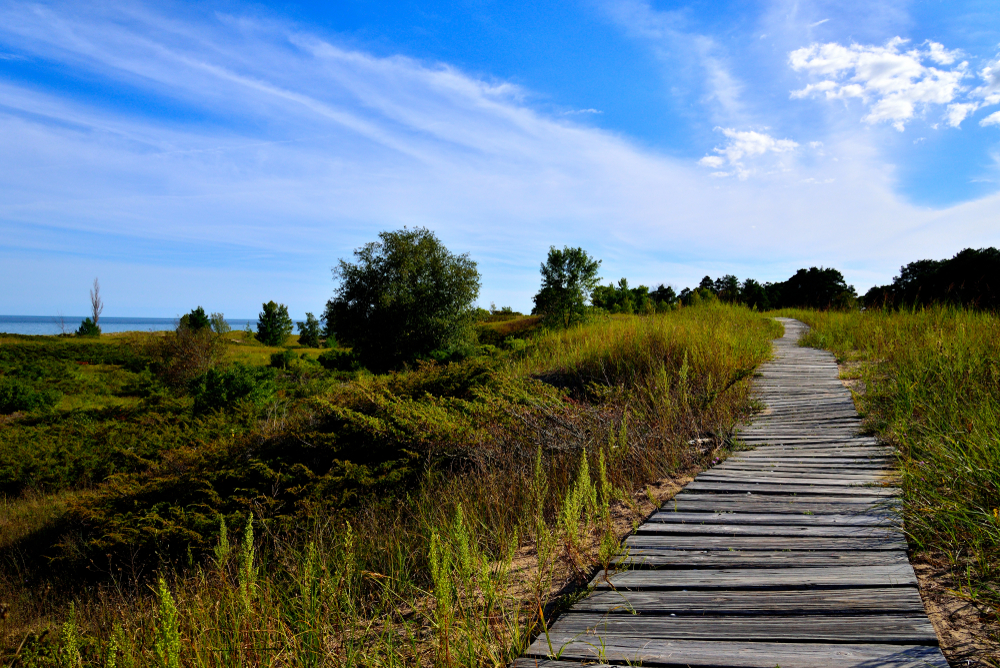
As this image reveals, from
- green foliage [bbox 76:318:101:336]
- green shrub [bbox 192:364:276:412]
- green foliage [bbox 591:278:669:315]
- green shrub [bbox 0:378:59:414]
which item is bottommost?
green shrub [bbox 0:378:59:414]

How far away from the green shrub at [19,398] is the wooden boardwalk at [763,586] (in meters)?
20.1

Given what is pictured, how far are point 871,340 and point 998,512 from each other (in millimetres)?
7691

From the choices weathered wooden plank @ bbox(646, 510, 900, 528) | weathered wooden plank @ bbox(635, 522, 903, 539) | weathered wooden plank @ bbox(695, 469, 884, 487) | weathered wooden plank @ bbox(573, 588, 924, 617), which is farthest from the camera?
weathered wooden plank @ bbox(695, 469, 884, 487)

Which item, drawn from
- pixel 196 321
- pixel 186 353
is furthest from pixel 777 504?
pixel 196 321

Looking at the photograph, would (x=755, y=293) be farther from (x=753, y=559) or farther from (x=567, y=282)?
(x=753, y=559)

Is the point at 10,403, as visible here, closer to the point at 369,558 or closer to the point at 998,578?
the point at 369,558


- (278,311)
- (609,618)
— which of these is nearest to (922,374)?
(609,618)

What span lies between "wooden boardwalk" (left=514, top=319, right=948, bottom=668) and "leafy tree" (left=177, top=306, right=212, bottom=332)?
22.5 metres

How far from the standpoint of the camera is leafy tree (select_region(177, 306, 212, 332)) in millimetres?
21619

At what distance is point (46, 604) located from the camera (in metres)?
5.75

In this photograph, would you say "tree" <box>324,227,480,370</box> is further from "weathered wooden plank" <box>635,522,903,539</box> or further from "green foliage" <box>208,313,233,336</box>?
"weathered wooden plank" <box>635,522,903,539</box>

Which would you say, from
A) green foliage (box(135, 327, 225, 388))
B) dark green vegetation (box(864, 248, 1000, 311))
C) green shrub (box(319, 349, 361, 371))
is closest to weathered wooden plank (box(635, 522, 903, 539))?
dark green vegetation (box(864, 248, 1000, 311))

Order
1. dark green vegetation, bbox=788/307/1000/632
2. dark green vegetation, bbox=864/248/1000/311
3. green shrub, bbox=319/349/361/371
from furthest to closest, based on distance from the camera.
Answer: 1. green shrub, bbox=319/349/361/371
2. dark green vegetation, bbox=864/248/1000/311
3. dark green vegetation, bbox=788/307/1000/632

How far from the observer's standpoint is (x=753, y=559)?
256cm
